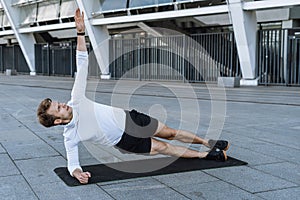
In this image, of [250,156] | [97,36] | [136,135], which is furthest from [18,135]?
[97,36]

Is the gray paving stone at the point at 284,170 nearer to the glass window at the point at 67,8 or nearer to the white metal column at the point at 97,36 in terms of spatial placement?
the white metal column at the point at 97,36

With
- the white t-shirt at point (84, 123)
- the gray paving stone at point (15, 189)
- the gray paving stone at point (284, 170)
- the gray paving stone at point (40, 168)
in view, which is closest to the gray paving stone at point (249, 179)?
the gray paving stone at point (284, 170)

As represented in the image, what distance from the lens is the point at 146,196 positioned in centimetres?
390

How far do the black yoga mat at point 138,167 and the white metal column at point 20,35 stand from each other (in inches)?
1246

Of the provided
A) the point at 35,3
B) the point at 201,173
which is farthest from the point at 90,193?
the point at 35,3

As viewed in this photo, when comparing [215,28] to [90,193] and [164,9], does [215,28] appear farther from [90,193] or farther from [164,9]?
[90,193]

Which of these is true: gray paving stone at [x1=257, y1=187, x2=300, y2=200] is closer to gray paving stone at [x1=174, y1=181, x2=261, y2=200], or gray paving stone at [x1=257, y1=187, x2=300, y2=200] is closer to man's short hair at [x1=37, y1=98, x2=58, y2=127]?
gray paving stone at [x1=174, y1=181, x2=261, y2=200]

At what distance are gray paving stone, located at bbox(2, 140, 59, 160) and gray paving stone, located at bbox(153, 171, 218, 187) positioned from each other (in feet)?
6.34

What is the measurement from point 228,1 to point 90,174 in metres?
15.6

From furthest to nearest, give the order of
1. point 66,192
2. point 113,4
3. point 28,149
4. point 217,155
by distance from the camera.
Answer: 1. point 113,4
2. point 28,149
3. point 217,155
4. point 66,192

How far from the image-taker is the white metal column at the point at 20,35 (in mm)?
34156

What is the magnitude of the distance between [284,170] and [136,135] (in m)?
1.82

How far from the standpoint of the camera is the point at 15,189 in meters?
4.15

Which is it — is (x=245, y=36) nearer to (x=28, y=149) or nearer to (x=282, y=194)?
(x=28, y=149)
